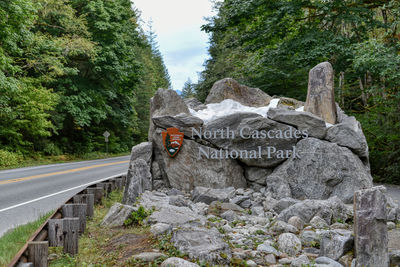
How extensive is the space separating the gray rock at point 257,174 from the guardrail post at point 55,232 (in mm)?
5880

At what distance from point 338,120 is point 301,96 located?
6.64 metres

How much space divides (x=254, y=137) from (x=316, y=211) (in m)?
3.03

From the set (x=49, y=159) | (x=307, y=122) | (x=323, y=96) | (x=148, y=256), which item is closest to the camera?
(x=148, y=256)

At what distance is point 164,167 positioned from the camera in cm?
909

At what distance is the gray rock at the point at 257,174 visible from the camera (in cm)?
897

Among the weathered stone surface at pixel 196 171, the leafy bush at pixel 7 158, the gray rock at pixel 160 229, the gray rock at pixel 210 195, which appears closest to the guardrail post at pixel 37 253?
the gray rock at pixel 160 229

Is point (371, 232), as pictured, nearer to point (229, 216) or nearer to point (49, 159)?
point (229, 216)

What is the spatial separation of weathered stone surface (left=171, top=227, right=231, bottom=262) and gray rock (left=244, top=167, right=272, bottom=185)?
474 centimetres

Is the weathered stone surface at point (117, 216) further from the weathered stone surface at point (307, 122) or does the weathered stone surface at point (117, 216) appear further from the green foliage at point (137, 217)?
the weathered stone surface at point (307, 122)

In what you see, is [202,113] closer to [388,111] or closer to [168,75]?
[388,111]

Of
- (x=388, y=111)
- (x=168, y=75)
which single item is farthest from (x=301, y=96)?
(x=168, y=75)

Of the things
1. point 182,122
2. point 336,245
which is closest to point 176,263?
point 336,245

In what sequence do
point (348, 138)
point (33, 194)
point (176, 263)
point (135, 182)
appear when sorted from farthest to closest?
point (33, 194)
point (348, 138)
point (135, 182)
point (176, 263)

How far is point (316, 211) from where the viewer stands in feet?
19.6
